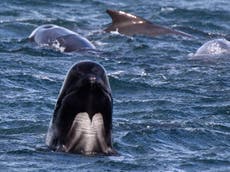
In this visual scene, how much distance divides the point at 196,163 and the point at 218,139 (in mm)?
1557

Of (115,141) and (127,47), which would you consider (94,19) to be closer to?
(127,47)

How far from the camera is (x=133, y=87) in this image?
53.4 ft

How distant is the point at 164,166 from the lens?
35.3ft

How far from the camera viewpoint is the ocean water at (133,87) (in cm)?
1107

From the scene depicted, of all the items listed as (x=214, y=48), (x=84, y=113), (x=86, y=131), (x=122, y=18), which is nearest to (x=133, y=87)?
(x=214, y=48)

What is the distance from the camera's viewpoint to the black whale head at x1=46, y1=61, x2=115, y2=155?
33.6 ft

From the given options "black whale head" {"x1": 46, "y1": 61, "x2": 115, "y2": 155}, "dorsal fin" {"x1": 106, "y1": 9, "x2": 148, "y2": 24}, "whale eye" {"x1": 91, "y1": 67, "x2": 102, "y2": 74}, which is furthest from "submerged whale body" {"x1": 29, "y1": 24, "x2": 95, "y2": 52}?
"whale eye" {"x1": 91, "y1": 67, "x2": 102, "y2": 74}

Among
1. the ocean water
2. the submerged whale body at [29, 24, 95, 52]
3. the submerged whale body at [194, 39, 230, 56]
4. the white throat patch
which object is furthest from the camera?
the submerged whale body at [194, 39, 230, 56]

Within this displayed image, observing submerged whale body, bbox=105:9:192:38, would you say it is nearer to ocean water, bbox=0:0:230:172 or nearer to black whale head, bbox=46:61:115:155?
ocean water, bbox=0:0:230:172

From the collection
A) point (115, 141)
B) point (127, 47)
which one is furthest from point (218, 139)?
point (127, 47)

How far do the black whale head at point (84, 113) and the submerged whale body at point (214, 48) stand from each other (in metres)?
8.61

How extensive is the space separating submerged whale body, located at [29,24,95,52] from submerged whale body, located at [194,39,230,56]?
6.57ft

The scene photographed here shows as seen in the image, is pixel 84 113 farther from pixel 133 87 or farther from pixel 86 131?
pixel 133 87

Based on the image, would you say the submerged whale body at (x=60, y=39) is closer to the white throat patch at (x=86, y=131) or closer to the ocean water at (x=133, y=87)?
the ocean water at (x=133, y=87)
